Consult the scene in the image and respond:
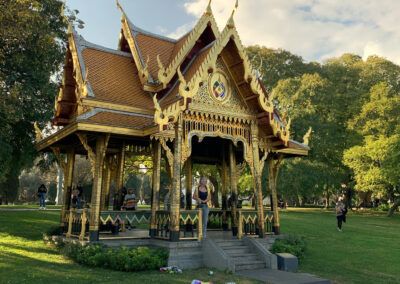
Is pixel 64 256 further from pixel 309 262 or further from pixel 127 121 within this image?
pixel 309 262

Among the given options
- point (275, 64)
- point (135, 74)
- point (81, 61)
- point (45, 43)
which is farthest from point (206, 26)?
point (275, 64)

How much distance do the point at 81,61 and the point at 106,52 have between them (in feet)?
5.85

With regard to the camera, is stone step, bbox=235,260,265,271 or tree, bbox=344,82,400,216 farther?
tree, bbox=344,82,400,216

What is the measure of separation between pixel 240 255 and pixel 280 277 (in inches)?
66.0

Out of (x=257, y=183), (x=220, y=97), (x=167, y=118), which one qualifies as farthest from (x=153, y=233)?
(x=220, y=97)

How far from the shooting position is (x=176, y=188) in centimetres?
1068

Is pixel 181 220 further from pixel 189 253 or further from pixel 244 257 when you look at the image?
pixel 244 257

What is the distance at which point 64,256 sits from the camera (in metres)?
11.1

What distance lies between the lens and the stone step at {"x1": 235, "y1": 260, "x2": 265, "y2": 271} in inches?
402

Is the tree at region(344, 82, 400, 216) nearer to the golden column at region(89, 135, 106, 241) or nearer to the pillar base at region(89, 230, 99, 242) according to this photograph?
the golden column at region(89, 135, 106, 241)

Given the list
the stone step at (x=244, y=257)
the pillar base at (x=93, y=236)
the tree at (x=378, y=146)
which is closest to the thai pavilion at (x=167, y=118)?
the pillar base at (x=93, y=236)

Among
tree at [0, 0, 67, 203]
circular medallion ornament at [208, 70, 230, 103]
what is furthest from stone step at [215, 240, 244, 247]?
tree at [0, 0, 67, 203]

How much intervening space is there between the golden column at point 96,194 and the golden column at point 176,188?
7.12 ft

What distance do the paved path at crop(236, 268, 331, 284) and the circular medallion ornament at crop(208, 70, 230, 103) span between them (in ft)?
17.8
